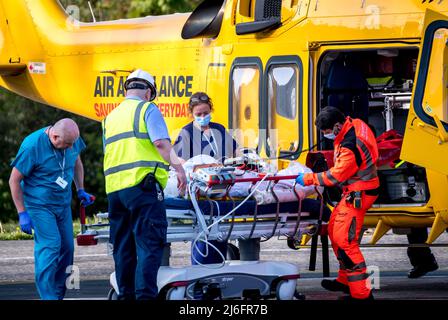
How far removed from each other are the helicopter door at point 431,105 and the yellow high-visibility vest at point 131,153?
2233 millimetres

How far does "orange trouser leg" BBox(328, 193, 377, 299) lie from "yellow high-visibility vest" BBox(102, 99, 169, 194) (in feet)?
5.16

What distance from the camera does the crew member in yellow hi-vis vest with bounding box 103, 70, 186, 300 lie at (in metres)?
9.52

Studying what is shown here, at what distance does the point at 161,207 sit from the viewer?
31.4 feet

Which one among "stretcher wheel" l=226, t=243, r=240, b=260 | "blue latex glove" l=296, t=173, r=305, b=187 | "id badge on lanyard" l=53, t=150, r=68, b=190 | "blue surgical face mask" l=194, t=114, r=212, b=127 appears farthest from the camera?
"stretcher wheel" l=226, t=243, r=240, b=260

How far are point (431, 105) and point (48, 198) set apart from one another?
3.31 metres

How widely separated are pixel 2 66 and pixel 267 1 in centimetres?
440

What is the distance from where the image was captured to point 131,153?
31.5ft

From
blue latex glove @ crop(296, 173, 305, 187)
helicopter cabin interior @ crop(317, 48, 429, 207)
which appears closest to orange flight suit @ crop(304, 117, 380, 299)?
blue latex glove @ crop(296, 173, 305, 187)

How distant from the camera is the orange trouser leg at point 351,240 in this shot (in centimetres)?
1032

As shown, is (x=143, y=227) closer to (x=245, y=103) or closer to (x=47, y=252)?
(x=47, y=252)

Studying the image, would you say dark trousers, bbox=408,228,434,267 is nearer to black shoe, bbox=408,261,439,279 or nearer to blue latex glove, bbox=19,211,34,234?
black shoe, bbox=408,261,439,279

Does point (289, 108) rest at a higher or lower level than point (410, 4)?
lower
